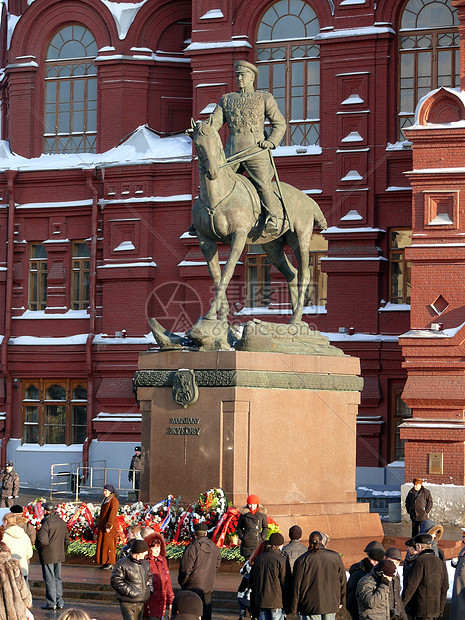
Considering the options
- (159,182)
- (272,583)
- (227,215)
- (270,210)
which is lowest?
(272,583)

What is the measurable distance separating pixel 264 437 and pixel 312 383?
51.5 inches

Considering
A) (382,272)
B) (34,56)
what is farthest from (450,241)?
(34,56)

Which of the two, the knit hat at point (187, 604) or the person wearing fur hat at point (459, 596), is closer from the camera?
the knit hat at point (187, 604)

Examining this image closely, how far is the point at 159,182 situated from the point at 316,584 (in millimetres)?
25611

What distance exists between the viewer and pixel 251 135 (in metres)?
19.3

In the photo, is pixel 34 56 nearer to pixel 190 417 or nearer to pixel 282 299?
pixel 282 299

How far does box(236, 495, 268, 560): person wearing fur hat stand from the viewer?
1502cm

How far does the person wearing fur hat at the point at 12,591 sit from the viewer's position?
10.2 metres

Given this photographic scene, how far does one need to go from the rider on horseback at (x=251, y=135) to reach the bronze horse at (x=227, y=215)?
7.3 inches

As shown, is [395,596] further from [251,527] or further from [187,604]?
[251,527]

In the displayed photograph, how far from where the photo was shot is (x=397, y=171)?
33219 mm

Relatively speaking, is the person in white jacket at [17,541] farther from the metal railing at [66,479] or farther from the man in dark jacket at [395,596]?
the metal railing at [66,479]

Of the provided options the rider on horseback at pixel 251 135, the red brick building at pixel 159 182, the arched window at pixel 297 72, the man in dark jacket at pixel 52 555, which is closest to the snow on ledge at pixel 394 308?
the red brick building at pixel 159 182

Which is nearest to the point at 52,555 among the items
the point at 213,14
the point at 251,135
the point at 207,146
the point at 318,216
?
the point at 207,146
